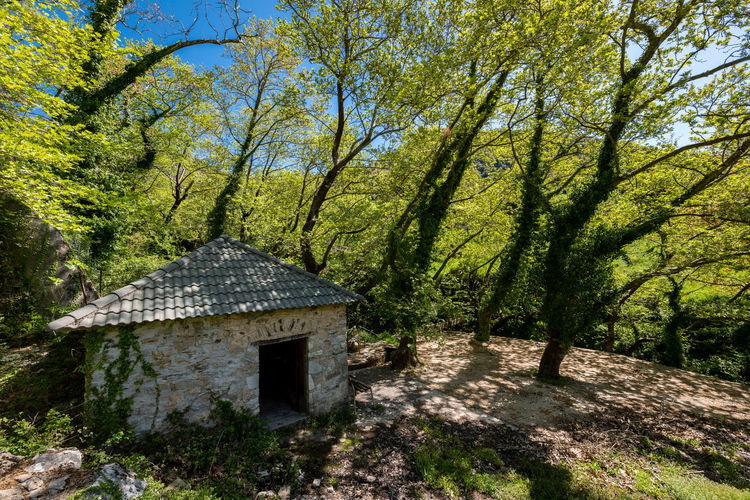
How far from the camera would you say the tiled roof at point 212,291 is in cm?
428

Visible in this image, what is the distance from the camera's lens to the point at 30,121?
6246mm

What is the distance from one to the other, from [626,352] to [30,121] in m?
20.5

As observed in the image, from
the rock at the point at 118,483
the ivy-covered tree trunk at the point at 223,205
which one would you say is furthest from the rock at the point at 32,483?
the ivy-covered tree trunk at the point at 223,205

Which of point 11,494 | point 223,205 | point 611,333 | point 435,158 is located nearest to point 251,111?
point 223,205

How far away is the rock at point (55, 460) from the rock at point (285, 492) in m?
2.48

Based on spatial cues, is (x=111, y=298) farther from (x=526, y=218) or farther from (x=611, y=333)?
(x=611, y=333)

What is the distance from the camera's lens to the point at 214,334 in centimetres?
496

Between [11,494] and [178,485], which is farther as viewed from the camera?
[178,485]

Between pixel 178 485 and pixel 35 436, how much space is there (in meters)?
1.94

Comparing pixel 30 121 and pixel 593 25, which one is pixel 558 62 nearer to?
pixel 593 25

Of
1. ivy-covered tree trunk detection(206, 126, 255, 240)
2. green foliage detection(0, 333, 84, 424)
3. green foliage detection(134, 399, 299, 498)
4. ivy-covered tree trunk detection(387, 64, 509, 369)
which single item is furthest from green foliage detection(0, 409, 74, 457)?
ivy-covered tree trunk detection(206, 126, 255, 240)

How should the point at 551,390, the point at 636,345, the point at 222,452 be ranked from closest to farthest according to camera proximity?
the point at 222,452 < the point at 551,390 < the point at 636,345

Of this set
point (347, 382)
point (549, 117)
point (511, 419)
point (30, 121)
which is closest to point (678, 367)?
point (511, 419)

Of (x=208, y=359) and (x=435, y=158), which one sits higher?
(x=435, y=158)
